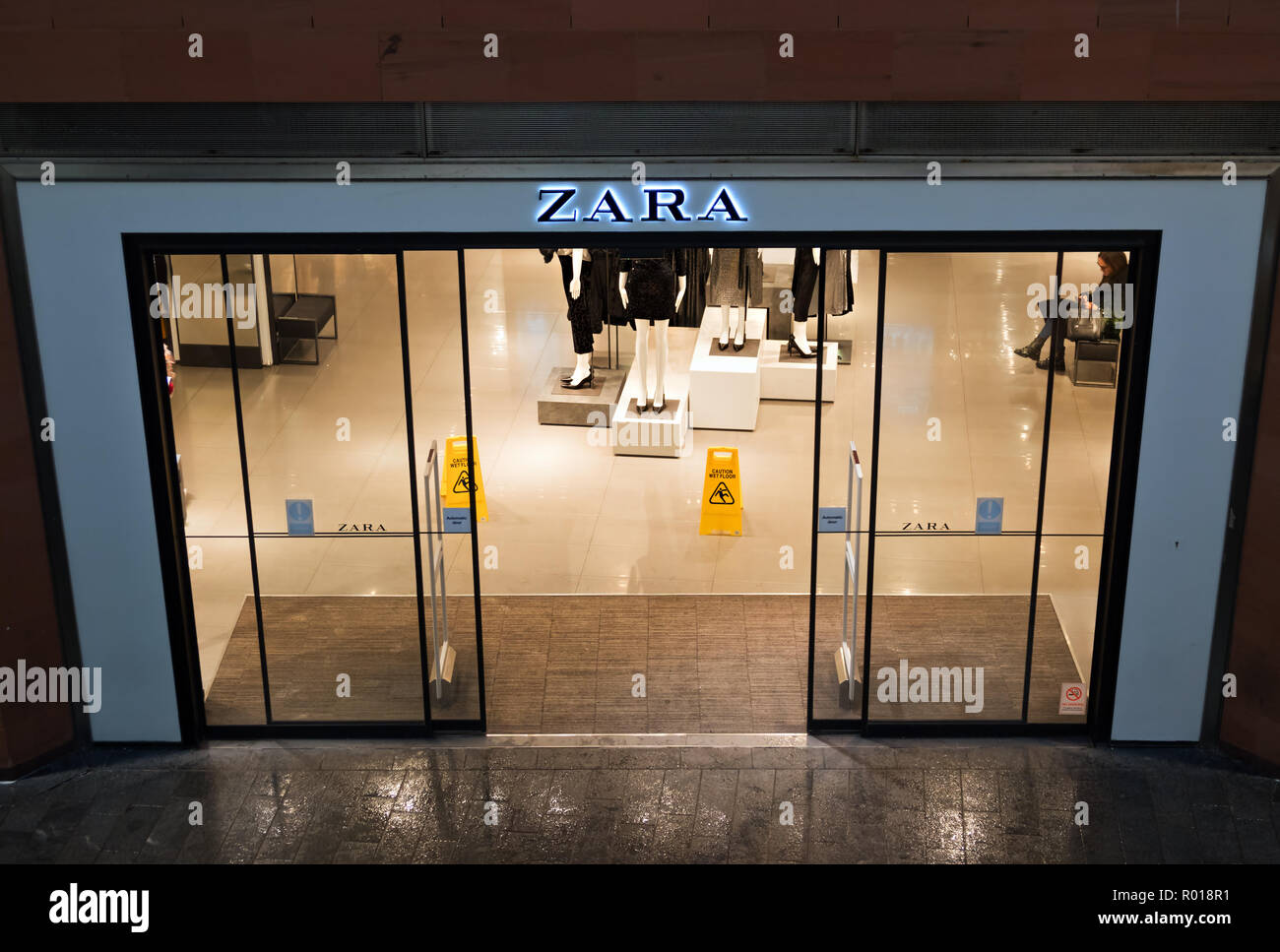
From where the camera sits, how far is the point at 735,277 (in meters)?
12.9

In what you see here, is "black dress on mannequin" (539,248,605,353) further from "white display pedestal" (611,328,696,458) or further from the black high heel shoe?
the black high heel shoe

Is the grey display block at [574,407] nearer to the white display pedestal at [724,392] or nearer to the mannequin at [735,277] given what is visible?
the white display pedestal at [724,392]

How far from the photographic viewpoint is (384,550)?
28.3ft

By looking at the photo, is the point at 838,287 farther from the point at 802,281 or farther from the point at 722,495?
the point at 722,495

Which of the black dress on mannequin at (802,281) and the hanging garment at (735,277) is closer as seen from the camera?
the black dress on mannequin at (802,281)

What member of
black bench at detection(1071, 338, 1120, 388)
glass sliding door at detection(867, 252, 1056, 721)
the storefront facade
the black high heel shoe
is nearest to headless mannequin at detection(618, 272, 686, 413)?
the black high heel shoe

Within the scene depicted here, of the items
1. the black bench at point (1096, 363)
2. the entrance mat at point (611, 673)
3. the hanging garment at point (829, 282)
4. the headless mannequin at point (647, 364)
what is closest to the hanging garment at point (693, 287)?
the headless mannequin at point (647, 364)

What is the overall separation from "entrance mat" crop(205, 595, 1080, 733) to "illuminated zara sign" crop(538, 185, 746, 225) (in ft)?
9.15

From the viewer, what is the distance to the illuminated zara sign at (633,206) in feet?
→ 24.5

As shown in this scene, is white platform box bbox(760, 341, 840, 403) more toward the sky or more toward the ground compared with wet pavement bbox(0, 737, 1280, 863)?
more toward the sky

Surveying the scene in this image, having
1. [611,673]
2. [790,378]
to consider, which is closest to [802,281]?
[790,378]

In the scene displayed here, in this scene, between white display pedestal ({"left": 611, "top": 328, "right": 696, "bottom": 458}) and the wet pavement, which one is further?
white display pedestal ({"left": 611, "top": 328, "right": 696, "bottom": 458})

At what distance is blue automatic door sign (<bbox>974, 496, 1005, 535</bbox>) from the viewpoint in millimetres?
8312

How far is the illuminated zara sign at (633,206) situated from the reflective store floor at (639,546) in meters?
0.66
